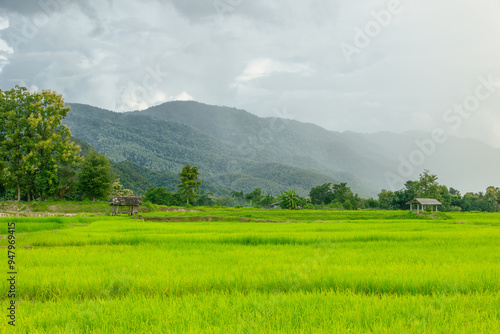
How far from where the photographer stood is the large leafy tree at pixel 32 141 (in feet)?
116

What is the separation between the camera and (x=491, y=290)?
475cm

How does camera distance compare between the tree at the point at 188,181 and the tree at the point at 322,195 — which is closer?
the tree at the point at 188,181

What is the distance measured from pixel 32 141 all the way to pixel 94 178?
8.17m

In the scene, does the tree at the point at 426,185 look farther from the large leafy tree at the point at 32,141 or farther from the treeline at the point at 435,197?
the large leafy tree at the point at 32,141

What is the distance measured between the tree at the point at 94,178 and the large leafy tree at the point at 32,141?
2180 millimetres

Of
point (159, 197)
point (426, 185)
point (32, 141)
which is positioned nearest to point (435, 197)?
point (426, 185)

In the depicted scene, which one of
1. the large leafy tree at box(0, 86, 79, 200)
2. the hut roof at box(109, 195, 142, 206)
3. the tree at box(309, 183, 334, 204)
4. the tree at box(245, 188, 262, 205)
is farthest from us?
the tree at box(309, 183, 334, 204)

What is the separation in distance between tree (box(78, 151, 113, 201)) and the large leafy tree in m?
2.18

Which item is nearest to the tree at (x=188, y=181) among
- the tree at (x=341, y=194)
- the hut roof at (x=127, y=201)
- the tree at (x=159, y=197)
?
the tree at (x=159, y=197)

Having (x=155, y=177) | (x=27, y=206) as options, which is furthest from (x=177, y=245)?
(x=155, y=177)

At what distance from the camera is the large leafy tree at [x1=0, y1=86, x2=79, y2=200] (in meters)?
35.5

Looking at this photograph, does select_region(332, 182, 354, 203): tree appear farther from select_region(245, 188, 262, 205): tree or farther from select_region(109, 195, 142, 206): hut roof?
select_region(109, 195, 142, 206): hut roof

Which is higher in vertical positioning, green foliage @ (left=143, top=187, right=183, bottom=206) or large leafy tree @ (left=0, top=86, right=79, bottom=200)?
large leafy tree @ (left=0, top=86, right=79, bottom=200)

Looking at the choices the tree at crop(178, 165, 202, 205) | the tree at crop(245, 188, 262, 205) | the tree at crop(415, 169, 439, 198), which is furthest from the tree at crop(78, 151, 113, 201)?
the tree at crop(415, 169, 439, 198)
